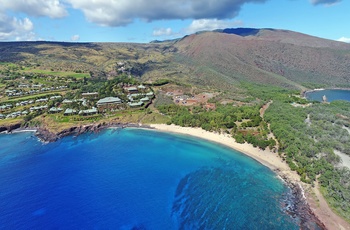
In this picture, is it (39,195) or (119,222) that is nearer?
(119,222)

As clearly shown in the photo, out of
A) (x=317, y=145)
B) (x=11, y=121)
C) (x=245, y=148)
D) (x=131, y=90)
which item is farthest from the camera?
(x=131, y=90)

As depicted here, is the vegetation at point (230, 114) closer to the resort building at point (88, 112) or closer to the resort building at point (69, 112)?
the resort building at point (69, 112)

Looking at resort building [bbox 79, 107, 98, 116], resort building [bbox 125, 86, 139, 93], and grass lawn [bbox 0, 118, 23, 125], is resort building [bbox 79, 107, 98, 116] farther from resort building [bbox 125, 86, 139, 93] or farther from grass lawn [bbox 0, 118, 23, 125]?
resort building [bbox 125, 86, 139, 93]

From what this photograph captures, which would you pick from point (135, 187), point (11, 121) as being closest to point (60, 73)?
point (11, 121)

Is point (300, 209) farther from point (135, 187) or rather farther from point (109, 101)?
point (109, 101)

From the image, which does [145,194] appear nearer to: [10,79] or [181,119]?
[181,119]

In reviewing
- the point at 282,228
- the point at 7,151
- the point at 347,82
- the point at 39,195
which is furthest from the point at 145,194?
the point at 347,82
